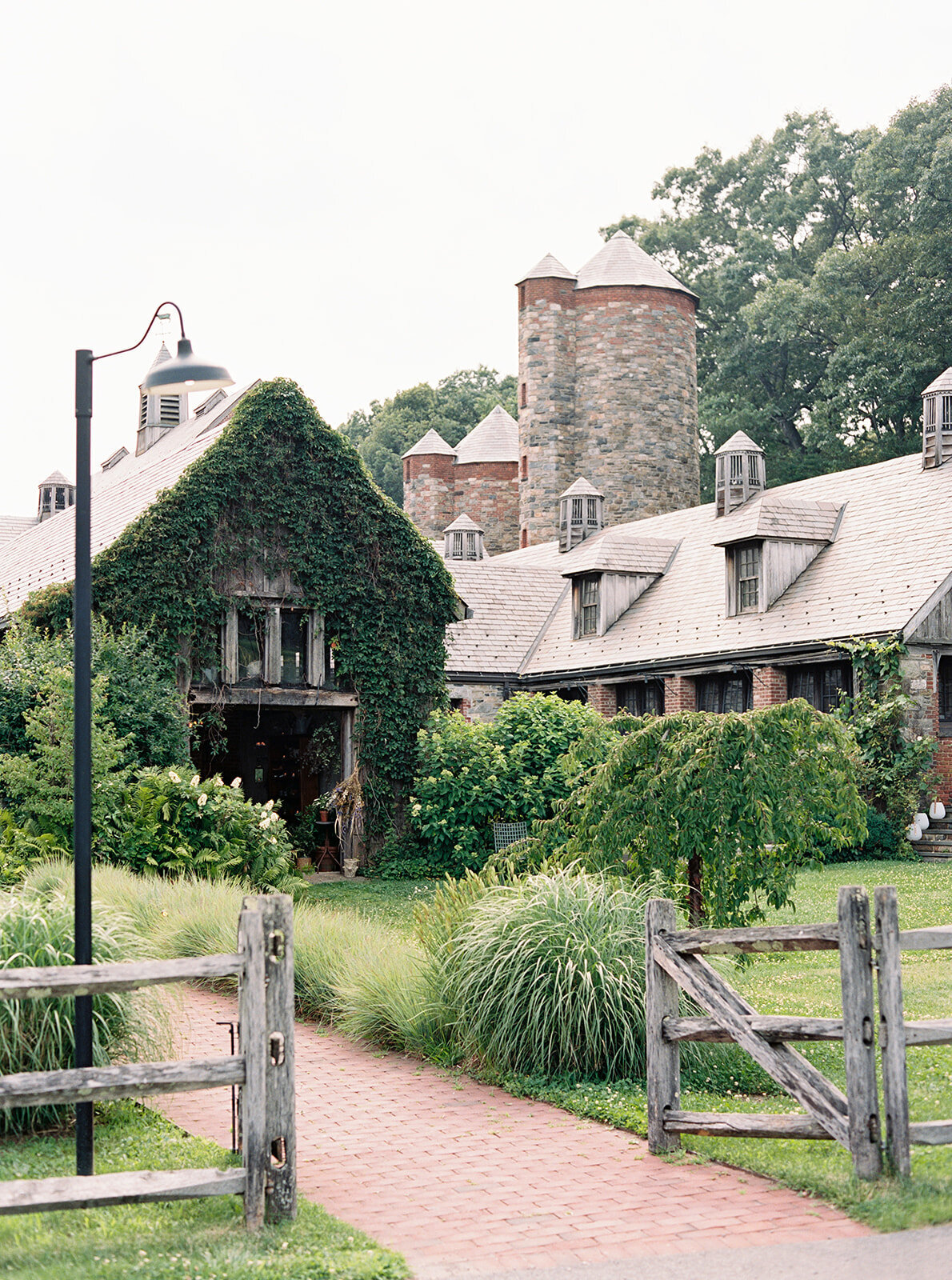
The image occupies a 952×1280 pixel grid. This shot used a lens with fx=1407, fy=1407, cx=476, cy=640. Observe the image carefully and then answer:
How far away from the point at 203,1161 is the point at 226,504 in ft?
55.6

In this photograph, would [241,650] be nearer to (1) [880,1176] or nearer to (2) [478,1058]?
(2) [478,1058]

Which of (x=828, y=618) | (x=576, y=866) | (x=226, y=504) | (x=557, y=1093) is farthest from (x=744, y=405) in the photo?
(x=557, y=1093)

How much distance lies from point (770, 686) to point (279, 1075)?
20061mm

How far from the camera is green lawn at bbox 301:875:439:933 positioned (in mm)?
17125

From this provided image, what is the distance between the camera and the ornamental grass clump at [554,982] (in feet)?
27.9

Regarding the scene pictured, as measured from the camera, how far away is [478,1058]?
29.6 ft

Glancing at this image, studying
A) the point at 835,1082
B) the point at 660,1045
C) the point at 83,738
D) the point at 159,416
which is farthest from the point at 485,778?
the point at 159,416

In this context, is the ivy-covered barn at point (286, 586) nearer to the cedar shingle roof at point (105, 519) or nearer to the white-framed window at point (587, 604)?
the cedar shingle roof at point (105, 519)

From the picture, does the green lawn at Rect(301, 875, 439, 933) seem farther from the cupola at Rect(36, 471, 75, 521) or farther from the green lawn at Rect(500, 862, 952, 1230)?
the cupola at Rect(36, 471, 75, 521)

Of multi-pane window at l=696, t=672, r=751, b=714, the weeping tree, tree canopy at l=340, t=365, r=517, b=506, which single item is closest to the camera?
the weeping tree

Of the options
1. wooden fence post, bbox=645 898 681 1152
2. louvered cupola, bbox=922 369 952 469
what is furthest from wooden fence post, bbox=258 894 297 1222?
louvered cupola, bbox=922 369 952 469

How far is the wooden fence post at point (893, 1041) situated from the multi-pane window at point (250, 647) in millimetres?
17775

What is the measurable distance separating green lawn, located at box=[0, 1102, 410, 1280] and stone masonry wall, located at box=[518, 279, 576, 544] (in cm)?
3685

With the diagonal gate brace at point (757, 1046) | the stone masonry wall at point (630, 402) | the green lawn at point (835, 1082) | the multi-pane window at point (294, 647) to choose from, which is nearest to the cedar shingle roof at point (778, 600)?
the multi-pane window at point (294, 647)
